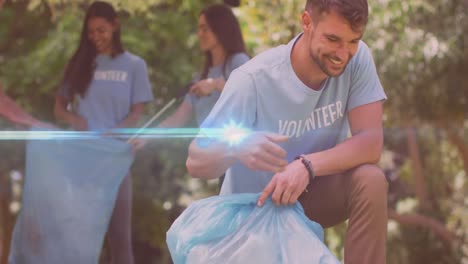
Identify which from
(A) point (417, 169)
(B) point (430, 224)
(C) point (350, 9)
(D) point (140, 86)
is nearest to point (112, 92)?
(D) point (140, 86)

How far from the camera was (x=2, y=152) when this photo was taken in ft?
47.3

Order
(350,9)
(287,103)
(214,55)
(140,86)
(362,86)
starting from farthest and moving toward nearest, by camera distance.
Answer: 1. (140,86)
2. (214,55)
3. (362,86)
4. (287,103)
5. (350,9)

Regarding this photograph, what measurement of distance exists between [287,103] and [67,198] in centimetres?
187

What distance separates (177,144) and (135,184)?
2.21 metres

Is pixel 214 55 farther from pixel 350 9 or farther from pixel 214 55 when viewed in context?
pixel 350 9

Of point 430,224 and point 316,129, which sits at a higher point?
point 316,129

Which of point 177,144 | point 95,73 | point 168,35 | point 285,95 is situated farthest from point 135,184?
point 285,95

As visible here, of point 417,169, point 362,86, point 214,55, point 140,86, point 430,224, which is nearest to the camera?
point 362,86

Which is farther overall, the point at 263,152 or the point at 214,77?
the point at 214,77

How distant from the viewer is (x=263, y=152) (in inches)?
120

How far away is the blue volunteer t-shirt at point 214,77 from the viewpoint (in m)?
5.05

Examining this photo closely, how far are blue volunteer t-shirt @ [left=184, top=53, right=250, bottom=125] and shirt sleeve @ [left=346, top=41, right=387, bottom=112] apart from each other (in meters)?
1.61

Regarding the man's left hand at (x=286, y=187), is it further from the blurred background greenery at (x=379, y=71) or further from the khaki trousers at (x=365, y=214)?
the blurred background greenery at (x=379, y=71)

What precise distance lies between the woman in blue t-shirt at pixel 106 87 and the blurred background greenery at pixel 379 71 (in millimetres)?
2163
